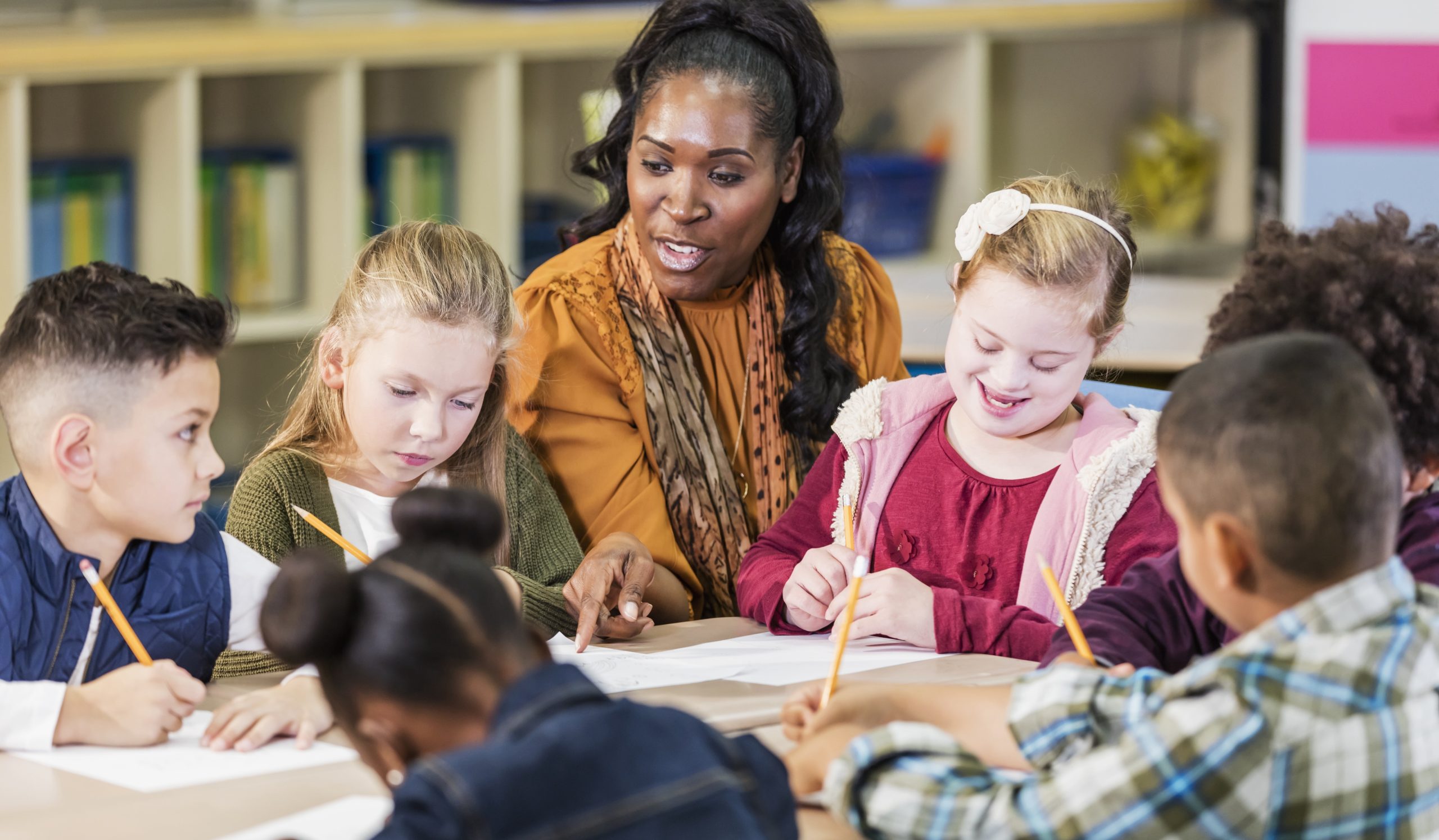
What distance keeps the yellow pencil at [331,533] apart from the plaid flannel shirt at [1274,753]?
0.64m

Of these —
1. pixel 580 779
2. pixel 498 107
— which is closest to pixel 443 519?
pixel 580 779

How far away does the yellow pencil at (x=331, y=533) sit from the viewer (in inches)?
57.0

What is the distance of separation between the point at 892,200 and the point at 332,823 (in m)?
2.90

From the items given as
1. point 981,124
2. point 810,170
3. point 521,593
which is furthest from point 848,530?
point 981,124

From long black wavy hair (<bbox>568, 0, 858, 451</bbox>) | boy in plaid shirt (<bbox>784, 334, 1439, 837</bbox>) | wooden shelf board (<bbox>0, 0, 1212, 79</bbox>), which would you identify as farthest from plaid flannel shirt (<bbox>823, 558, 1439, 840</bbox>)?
wooden shelf board (<bbox>0, 0, 1212, 79</bbox>)

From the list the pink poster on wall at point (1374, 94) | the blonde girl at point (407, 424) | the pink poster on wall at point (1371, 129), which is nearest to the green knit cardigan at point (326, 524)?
the blonde girl at point (407, 424)

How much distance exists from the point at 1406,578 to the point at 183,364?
96 cm

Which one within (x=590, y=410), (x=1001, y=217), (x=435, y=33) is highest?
(x=435, y=33)

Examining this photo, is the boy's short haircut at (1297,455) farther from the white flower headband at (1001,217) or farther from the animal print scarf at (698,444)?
the animal print scarf at (698,444)

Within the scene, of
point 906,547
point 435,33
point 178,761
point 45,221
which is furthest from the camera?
point 435,33

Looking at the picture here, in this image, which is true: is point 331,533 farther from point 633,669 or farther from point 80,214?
point 80,214

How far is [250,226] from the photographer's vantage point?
10.6 ft

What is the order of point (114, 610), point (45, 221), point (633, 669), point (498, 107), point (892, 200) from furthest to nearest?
point (892, 200), point (498, 107), point (45, 221), point (633, 669), point (114, 610)

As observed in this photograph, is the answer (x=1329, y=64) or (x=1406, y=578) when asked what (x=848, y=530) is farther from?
(x=1329, y=64)
